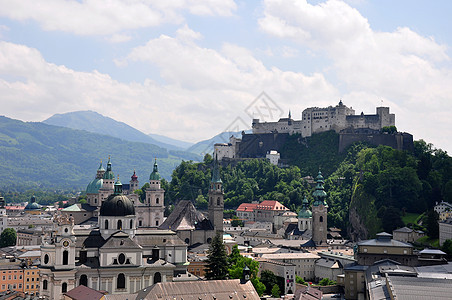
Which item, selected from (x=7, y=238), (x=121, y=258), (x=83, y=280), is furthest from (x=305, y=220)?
(x=83, y=280)

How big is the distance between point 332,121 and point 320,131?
4105mm

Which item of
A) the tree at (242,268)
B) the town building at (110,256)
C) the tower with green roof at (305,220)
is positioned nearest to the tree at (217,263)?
the tree at (242,268)

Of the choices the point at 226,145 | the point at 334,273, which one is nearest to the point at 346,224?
the point at 334,273

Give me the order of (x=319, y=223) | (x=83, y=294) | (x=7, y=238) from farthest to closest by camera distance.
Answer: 1. (x=7, y=238)
2. (x=319, y=223)
3. (x=83, y=294)

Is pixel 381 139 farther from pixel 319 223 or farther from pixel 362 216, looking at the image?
pixel 319 223

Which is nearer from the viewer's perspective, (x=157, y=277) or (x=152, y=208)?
(x=157, y=277)

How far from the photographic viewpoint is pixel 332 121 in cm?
14888

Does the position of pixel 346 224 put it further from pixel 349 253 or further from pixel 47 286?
pixel 47 286

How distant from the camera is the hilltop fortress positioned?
14000 cm

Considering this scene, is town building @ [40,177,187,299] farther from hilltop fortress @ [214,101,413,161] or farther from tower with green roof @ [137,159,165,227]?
hilltop fortress @ [214,101,413,161]

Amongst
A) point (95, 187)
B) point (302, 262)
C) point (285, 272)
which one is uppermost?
point (95, 187)

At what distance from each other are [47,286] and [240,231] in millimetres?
56213

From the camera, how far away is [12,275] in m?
85.7

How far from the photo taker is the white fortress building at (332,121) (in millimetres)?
144125
